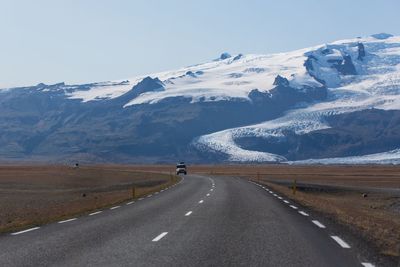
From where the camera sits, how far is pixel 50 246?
16.2m

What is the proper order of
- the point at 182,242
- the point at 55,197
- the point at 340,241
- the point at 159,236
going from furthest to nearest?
the point at 55,197, the point at 159,236, the point at 182,242, the point at 340,241

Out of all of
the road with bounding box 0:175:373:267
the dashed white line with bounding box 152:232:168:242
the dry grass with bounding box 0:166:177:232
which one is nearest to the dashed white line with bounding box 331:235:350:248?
the road with bounding box 0:175:373:267

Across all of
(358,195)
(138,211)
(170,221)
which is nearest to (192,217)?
(170,221)

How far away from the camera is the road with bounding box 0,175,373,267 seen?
45.1 feet

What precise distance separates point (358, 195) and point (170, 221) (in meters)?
36.1

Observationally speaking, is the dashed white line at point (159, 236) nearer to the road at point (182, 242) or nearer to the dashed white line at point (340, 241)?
the road at point (182, 242)

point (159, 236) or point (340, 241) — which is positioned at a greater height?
point (159, 236)

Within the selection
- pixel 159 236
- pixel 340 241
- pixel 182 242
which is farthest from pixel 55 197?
pixel 340 241

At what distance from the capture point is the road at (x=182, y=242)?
1373cm

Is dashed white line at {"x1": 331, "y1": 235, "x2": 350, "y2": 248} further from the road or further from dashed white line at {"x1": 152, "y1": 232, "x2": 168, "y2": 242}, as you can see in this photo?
dashed white line at {"x1": 152, "y1": 232, "x2": 168, "y2": 242}

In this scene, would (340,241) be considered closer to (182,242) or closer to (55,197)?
(182,242)

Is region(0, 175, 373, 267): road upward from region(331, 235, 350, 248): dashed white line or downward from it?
upward

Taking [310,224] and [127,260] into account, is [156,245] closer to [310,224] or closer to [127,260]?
[127,260]

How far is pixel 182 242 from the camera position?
1684 cm
